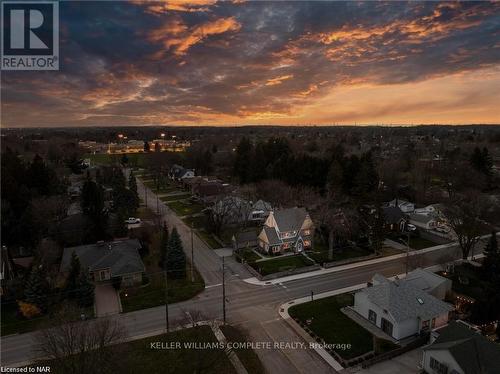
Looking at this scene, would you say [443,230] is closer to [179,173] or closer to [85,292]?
[85,292]

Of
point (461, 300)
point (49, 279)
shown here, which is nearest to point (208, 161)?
point (49, 279)

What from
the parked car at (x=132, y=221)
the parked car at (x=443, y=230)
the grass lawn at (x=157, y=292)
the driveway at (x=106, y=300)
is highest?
the parked car at (x=443, y=230)

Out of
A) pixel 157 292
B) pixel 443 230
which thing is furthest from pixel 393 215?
pixel 157 292

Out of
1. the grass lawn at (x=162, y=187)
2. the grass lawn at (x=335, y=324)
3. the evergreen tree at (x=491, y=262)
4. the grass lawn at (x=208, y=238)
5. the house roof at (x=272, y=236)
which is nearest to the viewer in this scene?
the grass lawn at (x=335, y=324)

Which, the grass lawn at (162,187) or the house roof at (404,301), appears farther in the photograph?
the grass lawn at (162,187)

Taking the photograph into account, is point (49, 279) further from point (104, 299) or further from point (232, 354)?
point (232, 354)

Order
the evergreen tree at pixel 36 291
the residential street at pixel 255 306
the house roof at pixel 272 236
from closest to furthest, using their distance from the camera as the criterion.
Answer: the residential street at pixel 255 306 → the evergreen tree at pixel 36 291 → the house roof at pixel 272 236

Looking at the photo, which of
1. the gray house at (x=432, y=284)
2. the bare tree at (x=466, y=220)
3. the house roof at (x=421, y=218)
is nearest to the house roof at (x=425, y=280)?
the gray house at (x=432, y=284)

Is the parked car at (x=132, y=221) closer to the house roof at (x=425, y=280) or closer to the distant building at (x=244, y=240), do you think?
the distant building at (x=244, y=240)
